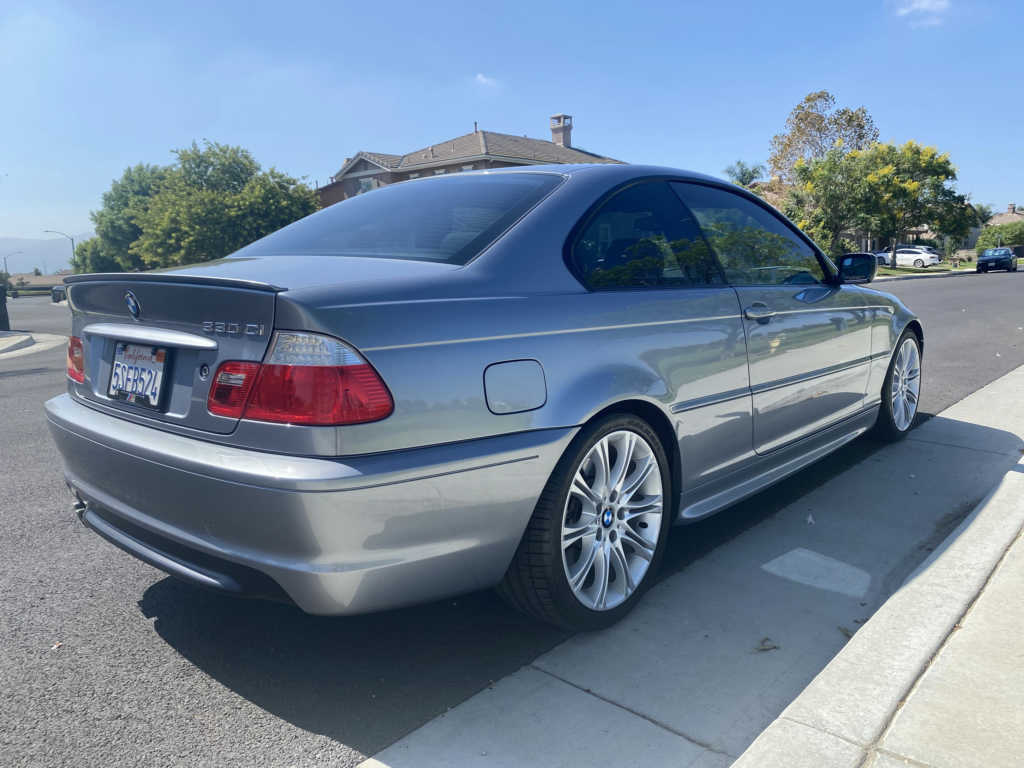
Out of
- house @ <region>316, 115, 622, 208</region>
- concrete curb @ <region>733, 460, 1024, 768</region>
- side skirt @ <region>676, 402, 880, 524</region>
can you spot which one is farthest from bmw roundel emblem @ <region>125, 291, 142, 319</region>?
house @ <region>316, 115, 622, 208</region>

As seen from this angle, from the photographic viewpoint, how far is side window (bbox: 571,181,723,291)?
2773 mm

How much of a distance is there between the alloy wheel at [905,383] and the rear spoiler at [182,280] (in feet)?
13.4

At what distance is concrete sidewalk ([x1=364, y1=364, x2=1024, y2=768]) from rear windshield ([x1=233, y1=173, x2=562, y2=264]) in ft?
4.53

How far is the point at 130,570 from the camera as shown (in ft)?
10.5

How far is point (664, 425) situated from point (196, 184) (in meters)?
57.2

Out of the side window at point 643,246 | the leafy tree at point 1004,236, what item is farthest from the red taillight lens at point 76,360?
the leafy tree at point 1004,236

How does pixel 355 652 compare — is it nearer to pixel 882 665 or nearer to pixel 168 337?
pixel 168 337

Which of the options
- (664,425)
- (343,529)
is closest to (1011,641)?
(664,425)

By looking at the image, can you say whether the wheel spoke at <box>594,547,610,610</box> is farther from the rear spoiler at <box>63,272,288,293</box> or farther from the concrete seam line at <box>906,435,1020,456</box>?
the concrete seam line at <box>906,435,1020,456</box>

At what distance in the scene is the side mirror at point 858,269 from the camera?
4234 mm

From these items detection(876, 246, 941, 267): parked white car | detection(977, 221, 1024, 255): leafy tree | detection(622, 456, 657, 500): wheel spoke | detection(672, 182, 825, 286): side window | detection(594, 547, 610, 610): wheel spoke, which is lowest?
detection(594, 547, 610, 610): wheel spoke

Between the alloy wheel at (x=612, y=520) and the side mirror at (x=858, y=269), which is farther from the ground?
the side mirror at (x=858, y=269)

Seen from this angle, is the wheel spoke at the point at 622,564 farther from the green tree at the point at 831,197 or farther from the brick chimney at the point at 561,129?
the brick chimney at the point at 561,129

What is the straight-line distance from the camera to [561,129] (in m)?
56.5
